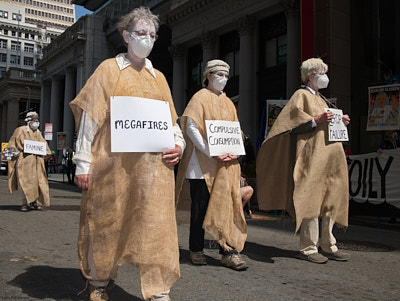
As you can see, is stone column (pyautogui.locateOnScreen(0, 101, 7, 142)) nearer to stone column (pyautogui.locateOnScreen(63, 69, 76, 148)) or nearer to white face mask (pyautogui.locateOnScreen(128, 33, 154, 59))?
stone column (pyautogui.locateOnScreen(63, 69, 76, 148))

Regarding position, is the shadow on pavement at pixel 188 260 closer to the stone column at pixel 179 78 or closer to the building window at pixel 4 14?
the stone column at pixel 179 78

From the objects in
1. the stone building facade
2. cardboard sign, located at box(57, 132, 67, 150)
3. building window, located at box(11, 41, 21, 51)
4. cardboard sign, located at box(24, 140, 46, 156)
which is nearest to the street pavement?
cardboard sign, located at box(24, 140, 46, 156)

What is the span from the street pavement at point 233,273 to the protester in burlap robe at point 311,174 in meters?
0.36

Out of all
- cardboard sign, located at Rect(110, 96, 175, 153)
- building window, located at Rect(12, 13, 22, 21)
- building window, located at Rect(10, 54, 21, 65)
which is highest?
building window, located at Rect(12, 13, 22, 21)

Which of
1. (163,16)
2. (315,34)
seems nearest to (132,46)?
(315,34)

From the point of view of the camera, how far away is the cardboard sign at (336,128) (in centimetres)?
497

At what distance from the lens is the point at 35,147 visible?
10000mm

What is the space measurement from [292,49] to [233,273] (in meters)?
14.5

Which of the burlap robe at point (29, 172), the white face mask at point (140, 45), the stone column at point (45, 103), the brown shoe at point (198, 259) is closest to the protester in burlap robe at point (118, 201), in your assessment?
Result: the white face mask at point (140, 45)

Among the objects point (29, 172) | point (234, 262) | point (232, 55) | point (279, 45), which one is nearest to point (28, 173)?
point (29, 172)

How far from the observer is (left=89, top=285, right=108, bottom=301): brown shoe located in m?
3.04

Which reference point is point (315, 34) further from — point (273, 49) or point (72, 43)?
point (72, 43)

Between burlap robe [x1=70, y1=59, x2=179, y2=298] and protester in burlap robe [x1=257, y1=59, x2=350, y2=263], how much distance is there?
2101 mm

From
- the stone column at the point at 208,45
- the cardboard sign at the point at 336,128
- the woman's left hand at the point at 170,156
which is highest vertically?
the stone column at the point at 208,45
